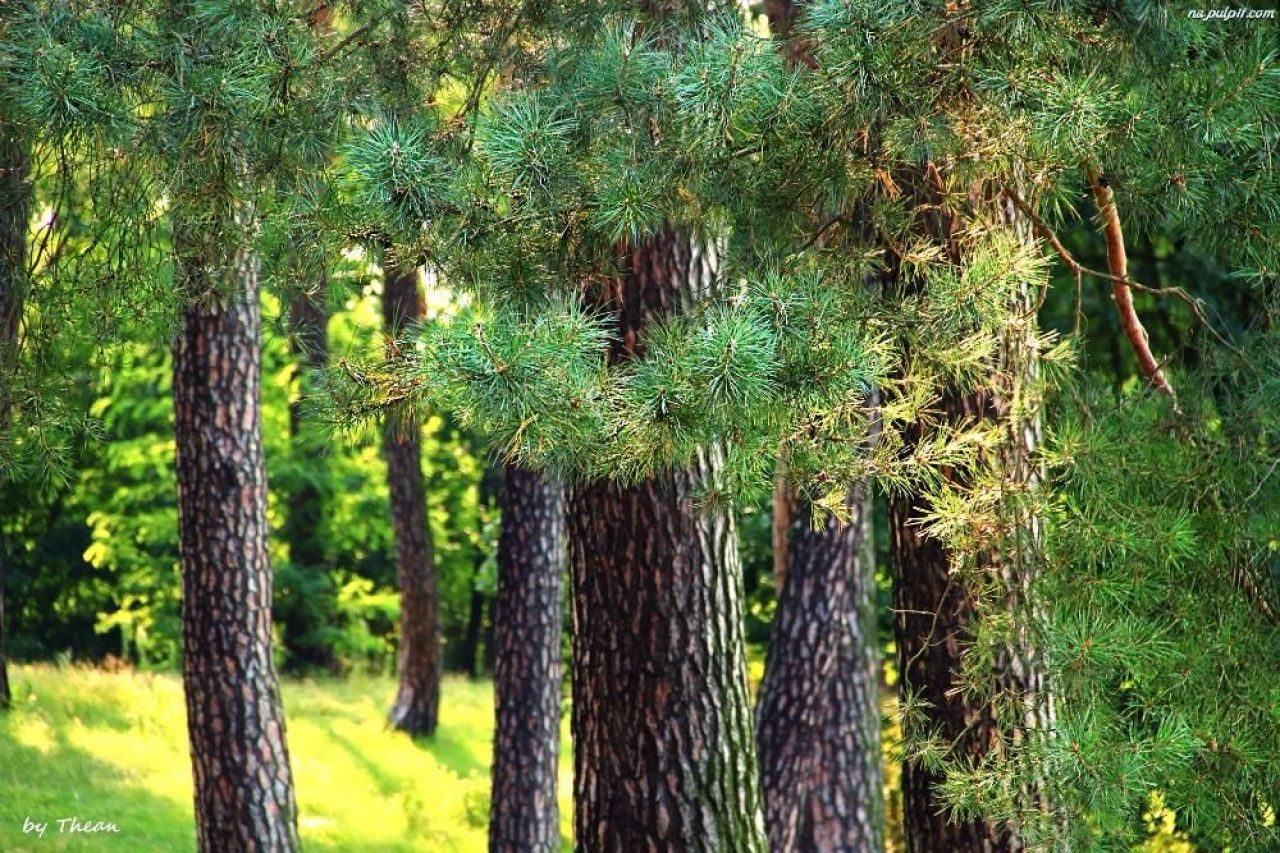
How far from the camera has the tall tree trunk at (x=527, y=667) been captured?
931 cm

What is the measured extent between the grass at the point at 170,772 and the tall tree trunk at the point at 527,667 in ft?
7.43

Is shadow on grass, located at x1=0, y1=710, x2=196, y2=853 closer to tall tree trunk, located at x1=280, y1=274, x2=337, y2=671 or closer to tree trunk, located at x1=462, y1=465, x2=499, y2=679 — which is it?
tall tree trunk, located at x1=280, y1=274, x2=337, y2=671

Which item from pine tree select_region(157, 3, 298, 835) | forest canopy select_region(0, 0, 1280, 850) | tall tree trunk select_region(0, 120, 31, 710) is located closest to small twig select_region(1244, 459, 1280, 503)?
forest canopy select_region(0, 0, 1280, 850)

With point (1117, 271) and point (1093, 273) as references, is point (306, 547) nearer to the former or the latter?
point (1117, 271)

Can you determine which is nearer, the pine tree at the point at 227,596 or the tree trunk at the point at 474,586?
the pine tree at the point at 227,596

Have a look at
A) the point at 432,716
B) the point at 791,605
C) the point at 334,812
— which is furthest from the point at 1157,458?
the point at 432,716

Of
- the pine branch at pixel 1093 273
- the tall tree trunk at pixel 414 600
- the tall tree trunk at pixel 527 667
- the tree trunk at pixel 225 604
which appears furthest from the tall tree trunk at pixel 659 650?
the tall tree trunk at pixel 414 600

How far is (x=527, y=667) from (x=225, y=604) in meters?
2.65

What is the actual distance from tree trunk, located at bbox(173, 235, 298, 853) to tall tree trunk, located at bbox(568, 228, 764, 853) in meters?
2.64

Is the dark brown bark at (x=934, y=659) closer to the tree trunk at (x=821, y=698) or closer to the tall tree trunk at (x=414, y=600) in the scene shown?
the tree trunk at (x=821, y=698)

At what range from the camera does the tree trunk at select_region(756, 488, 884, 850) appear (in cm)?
873

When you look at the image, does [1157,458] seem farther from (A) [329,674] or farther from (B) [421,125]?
(A) [329,674]

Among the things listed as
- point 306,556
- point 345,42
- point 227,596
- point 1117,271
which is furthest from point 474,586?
point 1117,271

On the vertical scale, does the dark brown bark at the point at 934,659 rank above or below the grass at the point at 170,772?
above
